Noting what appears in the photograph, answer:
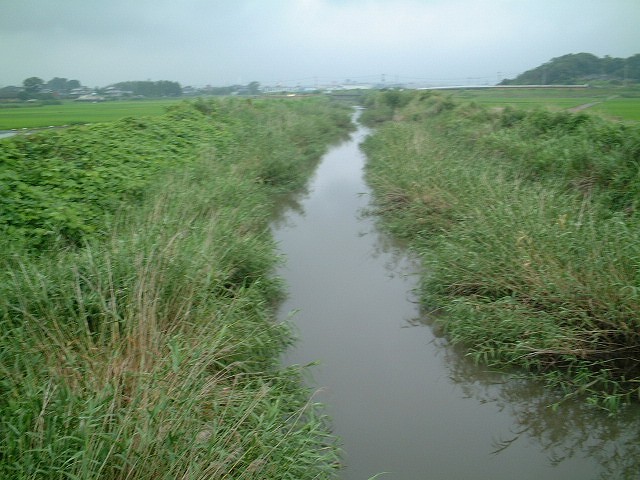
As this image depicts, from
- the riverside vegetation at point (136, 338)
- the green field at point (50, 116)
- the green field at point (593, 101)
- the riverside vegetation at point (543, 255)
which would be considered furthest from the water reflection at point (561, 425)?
the green field at point (50, 116)

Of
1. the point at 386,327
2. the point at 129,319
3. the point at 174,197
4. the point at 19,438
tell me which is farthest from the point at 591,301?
the point at 174,197

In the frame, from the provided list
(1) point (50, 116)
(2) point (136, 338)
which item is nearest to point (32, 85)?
(1) point (50, 116)

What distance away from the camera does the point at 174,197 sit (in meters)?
6.32

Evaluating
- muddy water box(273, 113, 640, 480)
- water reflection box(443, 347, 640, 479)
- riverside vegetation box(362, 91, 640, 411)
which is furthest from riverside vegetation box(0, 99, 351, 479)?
riverside vegetation box(362, 91, 640, 411)

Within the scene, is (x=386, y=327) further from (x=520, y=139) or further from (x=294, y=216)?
(x=520, y=139)

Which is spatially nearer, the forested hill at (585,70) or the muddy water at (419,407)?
the muddy water at (419,407)

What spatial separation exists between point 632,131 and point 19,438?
8.17 metres

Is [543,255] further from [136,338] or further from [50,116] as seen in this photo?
[50,116]

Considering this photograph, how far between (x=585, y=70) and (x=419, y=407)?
1981 centimetres

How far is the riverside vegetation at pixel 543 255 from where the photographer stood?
13.0ft

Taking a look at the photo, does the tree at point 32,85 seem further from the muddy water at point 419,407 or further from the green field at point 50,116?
the muddy water at point 419,407

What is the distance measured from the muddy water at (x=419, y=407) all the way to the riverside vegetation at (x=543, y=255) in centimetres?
21

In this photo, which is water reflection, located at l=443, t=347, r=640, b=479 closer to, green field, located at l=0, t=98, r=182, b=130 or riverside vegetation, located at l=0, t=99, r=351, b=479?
riverside vegetation, located at l=0, t=99, r=351, b=479

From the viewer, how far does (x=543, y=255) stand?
462 centimetres
